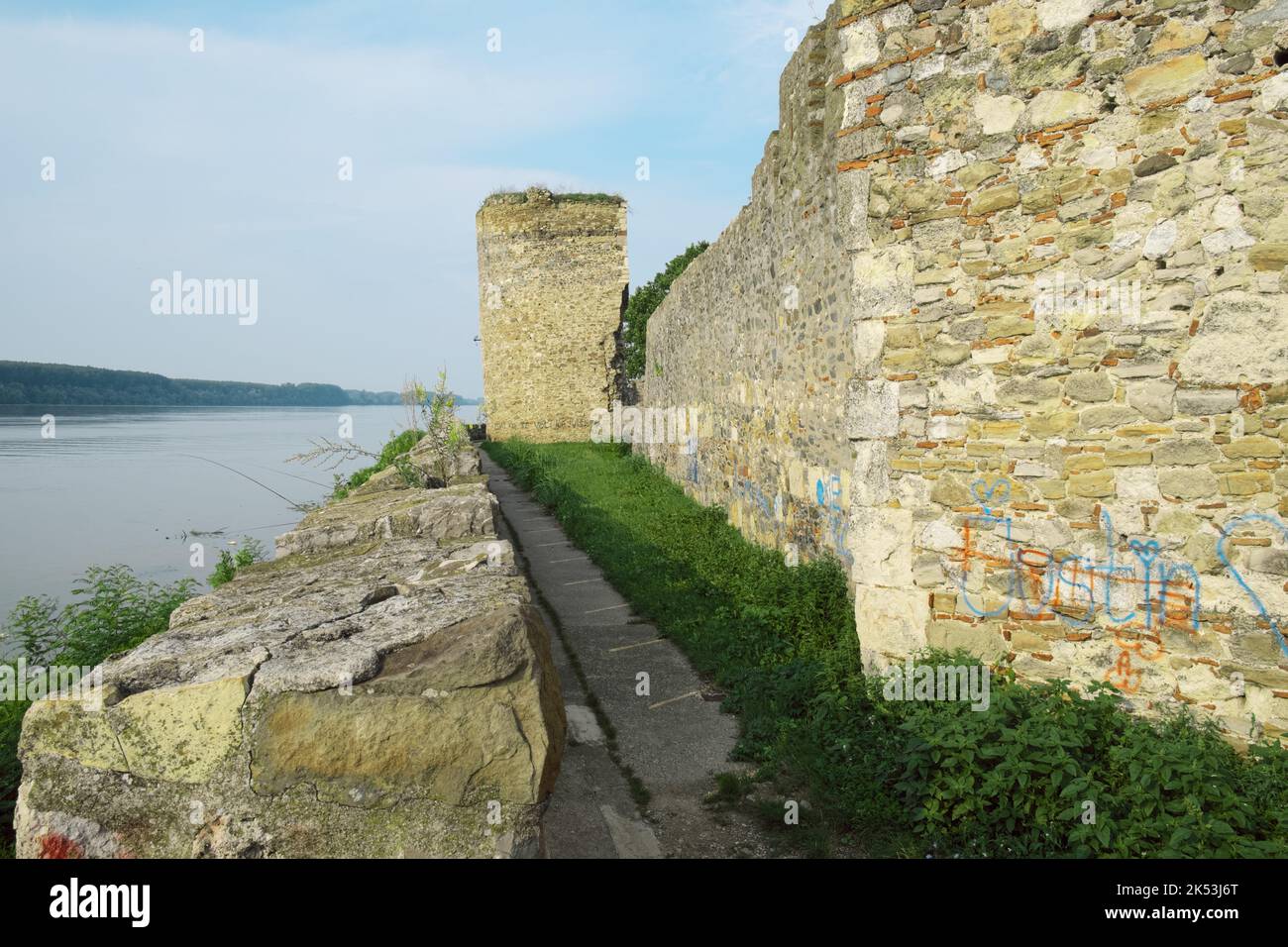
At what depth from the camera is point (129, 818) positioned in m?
2.41

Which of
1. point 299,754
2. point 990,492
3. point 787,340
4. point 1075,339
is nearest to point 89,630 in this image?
point 299,754

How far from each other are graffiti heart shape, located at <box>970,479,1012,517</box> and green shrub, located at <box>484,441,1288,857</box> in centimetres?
89

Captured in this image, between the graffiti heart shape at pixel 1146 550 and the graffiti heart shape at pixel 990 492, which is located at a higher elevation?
the graffiti heart shape at pixel 990 492

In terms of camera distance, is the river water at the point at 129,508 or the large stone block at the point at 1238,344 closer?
the large stone block at the point at 1238,344

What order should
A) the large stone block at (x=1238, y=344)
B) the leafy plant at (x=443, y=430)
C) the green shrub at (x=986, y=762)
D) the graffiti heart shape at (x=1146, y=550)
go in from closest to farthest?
the green shrub at (x=986, y=762)
the large stone block at (x=1238, y=344)
the graffiti heart shape at (x=1146, y=550)
the leafy plant at (x=443, y=430)

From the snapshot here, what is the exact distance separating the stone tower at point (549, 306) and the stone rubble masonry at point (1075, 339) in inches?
893

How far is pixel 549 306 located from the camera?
1072 inches

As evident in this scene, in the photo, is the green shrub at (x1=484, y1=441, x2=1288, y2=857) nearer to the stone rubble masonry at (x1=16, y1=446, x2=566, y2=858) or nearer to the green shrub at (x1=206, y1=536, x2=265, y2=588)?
the stone rubble masonry at (x1=16, y1=446, x2=566, y2=858)

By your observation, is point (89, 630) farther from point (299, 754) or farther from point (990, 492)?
point (990, 492)

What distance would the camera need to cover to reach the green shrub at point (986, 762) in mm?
3451

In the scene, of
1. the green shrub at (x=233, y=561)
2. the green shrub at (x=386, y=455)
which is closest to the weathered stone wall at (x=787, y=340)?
the green shrub at (x=233, y=561)

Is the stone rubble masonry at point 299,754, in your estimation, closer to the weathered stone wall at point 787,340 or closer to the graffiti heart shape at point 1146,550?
the graffiti heart shape at point 1146,550

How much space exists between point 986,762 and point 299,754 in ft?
10.4

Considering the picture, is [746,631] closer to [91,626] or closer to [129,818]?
[129,818]
